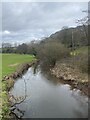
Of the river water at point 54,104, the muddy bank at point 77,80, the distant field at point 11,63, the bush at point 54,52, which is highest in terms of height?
the bush at point 54,52

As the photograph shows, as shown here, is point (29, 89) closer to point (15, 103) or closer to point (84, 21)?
point (15, 103)

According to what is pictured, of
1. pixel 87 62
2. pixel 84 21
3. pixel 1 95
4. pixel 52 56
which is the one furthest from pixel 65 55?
pixel 1 95

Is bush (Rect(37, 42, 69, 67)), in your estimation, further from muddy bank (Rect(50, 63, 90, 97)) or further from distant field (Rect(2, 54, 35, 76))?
muddy bank (Rect(50, 63, 90, 97))

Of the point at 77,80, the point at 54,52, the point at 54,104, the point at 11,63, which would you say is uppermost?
the point at 54,52

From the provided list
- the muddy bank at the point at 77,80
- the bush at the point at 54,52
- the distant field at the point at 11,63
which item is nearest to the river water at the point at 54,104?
the muddy bank at the point at 77,80

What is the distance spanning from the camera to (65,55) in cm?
4962

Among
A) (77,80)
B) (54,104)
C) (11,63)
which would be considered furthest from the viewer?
(11,63)

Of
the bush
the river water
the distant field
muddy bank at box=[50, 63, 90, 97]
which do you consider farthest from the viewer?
the bush

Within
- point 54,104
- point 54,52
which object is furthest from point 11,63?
point 54,104

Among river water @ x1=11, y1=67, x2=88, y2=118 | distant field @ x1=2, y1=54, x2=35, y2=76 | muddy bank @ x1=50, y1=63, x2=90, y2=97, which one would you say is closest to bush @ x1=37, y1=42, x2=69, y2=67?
distant field @ x1=2, y1=54, x2=35, y2=76

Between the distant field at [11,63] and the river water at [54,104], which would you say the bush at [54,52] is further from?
the river water at [54,104]

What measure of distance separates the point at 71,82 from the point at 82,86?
12.8 ft

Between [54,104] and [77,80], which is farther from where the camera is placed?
[77,80]

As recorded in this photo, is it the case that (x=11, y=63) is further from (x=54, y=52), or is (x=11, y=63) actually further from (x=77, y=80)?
(x=77, y=80)
